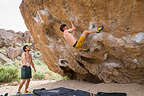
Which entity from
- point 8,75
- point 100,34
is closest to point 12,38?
point 8,75

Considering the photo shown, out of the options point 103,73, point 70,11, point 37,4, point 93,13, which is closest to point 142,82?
point 103,73

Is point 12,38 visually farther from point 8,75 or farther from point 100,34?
point 100,34

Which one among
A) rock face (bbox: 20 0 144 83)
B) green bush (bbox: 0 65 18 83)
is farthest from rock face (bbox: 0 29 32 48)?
rock face (bbox: 20 0 144 83)

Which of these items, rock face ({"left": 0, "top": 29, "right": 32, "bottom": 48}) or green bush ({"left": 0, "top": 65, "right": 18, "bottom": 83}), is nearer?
green bush ({"left": 0, "top": 65, "right": 18, "bottom": 83})

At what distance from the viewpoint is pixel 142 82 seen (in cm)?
441

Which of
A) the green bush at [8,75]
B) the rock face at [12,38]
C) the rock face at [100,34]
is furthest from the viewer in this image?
the rock face at [12,38]

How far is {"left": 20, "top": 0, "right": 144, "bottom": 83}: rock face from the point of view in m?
3.64

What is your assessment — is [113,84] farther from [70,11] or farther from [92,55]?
[70,11]

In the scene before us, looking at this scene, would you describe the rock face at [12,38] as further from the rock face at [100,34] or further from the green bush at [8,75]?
the rock face at [100,34]

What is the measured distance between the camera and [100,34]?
4.21 m

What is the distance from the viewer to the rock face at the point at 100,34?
364 centimetres

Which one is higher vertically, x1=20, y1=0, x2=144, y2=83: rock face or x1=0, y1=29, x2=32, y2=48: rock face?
x1=0, y1=29, x2=32, y2=48: rock face

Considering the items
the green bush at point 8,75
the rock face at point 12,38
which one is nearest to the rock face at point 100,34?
the green bush at point 8,75

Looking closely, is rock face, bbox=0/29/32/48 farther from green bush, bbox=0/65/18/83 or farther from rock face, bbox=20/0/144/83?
rock face, bbox=20/0/144/83
